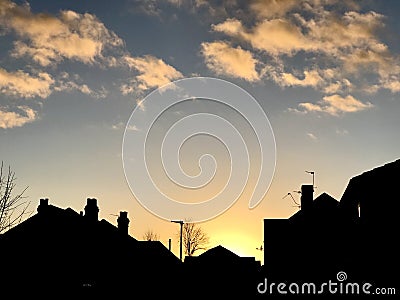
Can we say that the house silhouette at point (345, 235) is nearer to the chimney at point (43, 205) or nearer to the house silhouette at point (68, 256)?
the house silhouette at point (68, 256)

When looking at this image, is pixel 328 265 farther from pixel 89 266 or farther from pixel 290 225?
pixel 89 266

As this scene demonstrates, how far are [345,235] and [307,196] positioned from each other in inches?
191

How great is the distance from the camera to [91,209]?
124 ft

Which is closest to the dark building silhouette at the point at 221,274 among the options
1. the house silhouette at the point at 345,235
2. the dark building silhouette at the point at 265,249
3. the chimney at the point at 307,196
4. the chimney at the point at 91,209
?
the dark building silhouette at the point at 265,249

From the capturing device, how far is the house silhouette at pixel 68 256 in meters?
34.5

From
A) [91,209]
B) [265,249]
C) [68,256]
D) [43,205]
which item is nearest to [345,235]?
[265,249]

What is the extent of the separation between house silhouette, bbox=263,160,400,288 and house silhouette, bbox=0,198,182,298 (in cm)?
1000

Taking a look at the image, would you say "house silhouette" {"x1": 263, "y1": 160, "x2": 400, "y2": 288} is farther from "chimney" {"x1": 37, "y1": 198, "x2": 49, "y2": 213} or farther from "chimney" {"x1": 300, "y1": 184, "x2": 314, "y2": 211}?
"chimney" {"x1": 37, "y1": 198, "x2": 49, "y2": 213}

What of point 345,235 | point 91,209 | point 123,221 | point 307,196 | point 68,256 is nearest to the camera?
point 345,235

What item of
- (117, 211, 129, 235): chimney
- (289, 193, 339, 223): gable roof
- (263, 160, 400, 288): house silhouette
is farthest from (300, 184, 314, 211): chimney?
(117, 211, 129, 235): chimney

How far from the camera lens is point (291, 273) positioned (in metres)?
36.5

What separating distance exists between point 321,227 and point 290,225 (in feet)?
9.24

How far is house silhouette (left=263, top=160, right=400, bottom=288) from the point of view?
99.5 feet

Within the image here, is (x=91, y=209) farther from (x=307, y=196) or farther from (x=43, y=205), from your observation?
(x=307, y=196)
